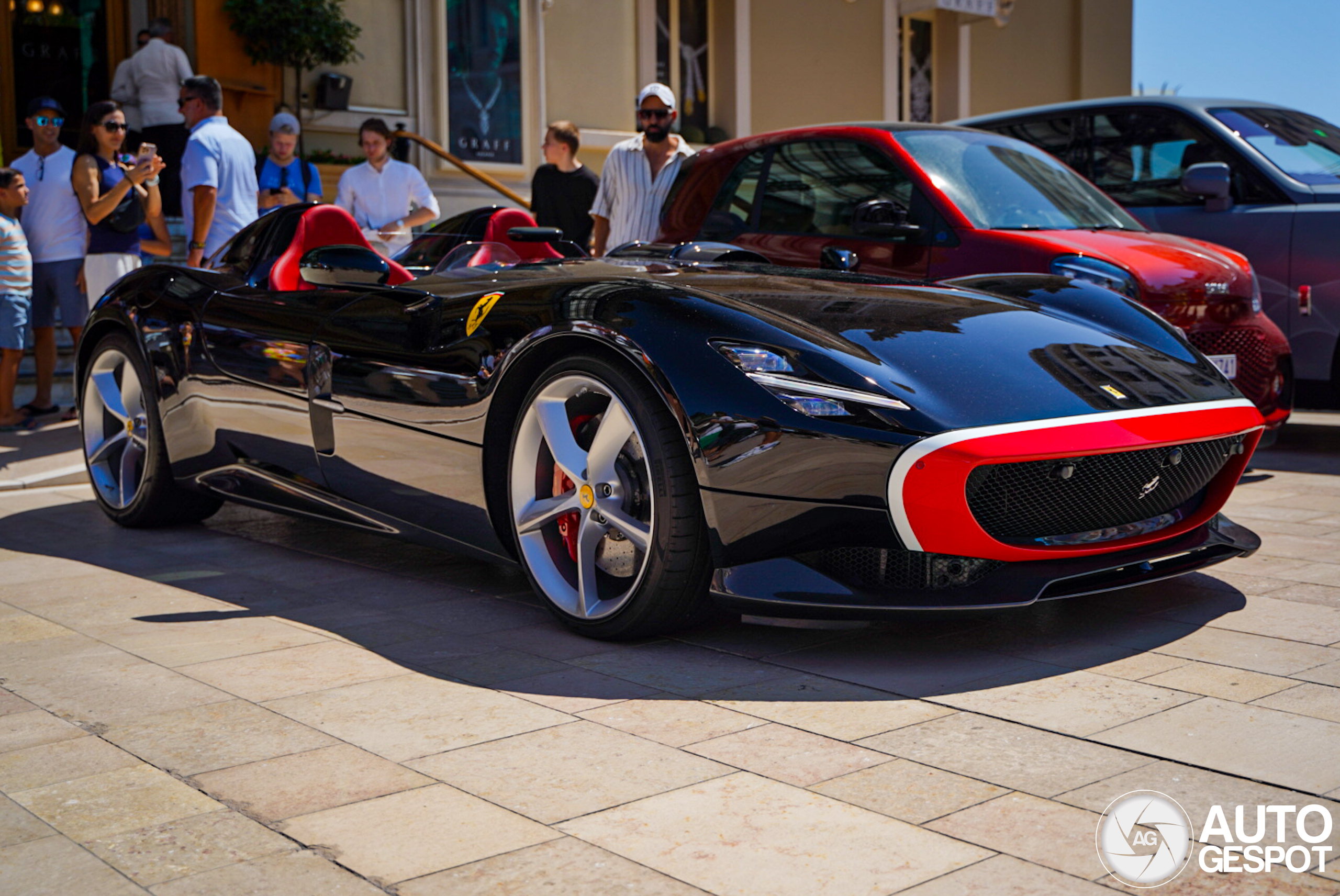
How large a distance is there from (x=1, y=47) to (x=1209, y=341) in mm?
9866

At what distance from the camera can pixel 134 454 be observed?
516cm

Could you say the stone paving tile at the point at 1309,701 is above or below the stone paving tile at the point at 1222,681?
above

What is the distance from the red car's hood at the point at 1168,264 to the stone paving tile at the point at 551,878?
4.01 meters

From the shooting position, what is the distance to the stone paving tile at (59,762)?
2.52m

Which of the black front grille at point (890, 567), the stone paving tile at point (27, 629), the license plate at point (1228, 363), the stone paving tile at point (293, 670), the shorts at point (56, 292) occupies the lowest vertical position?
the stone paving tile at point (27, 629)

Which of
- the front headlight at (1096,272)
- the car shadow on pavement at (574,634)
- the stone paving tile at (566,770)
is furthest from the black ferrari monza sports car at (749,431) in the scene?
the front headlight at (1096,272)

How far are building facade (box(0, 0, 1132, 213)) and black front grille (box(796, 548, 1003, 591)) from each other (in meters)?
9.67

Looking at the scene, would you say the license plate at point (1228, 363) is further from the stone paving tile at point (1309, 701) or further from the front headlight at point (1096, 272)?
the stone paving tile at point (1309, 701)

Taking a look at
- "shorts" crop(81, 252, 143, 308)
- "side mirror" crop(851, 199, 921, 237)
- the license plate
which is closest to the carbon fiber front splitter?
"side mirror" crop(851, 199, 921, 237)

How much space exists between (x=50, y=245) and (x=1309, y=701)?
700 cm

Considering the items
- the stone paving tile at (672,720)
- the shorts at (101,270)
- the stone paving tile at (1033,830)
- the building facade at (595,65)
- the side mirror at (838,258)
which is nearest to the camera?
the stone paving tile at (1033,830)

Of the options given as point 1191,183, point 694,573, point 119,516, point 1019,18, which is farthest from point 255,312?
point 1019,18

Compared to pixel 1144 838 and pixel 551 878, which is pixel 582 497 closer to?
pixel 551 878

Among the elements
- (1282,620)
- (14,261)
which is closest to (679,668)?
(1282,620)
